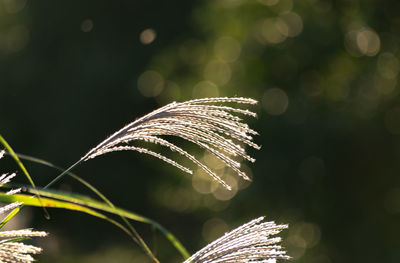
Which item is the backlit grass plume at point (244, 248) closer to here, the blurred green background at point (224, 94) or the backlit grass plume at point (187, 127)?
the backlit grass plume at point (187, 127)

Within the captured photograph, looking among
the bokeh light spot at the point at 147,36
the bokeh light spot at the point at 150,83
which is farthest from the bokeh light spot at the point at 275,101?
the bokeh light spot at the point at 147,36

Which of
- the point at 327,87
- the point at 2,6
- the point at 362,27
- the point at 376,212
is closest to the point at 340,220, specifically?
the point at 376,212

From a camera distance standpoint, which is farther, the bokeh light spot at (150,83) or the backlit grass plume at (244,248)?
the bokeh light spot at (150,83)

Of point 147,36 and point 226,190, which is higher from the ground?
point 147,36

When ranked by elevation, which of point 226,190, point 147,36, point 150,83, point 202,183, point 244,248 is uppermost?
point 147,36

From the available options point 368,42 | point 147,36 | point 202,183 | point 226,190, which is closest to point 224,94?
point 226,190

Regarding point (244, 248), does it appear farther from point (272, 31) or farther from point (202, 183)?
point (202, 183)
